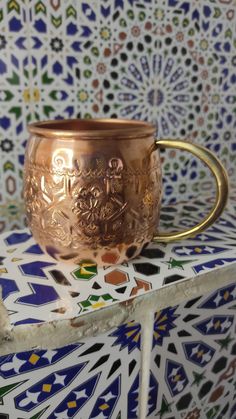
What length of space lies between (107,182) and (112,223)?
0.10ft

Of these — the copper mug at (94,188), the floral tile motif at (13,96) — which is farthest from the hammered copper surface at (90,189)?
the floral tile motif at (13,96)

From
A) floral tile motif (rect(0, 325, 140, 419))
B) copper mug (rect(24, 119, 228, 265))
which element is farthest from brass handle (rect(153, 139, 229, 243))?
floral tile motif (rect(0, 325, 140, 419))

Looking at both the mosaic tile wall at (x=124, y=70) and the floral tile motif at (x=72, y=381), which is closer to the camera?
the floral tile motif at (x=72, y=381)

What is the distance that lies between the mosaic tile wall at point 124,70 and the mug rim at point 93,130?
0.21 ft

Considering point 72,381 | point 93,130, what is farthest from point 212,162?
point 72,381

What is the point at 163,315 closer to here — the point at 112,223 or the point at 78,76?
the point at 112,223

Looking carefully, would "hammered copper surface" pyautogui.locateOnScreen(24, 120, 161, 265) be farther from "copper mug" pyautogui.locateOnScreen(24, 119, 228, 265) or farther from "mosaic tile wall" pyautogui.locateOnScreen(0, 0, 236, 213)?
"mosaic tile wall" pyautogui.locateOnScreen(0, 0, 236, 213)

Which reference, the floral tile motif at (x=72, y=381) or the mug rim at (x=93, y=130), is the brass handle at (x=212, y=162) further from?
the floral tile motif at (x=72, y=381)

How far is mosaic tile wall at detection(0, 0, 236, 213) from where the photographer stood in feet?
1.30

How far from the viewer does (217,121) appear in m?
0.54

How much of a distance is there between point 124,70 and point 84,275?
0.78 feet

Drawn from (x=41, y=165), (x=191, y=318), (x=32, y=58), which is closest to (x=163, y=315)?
(x=191, y=318)

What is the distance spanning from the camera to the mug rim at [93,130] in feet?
0.95

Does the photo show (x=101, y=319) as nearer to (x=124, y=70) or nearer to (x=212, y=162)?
(x=212, y=162)
